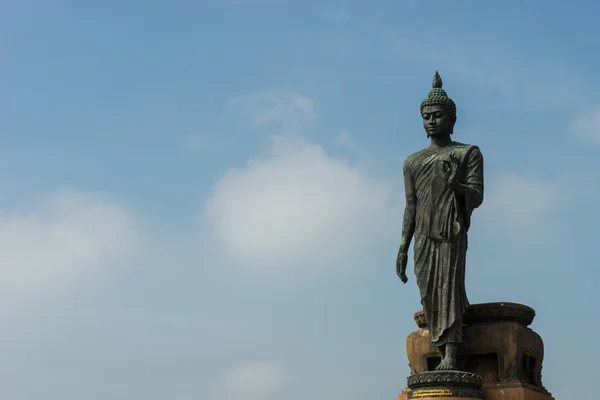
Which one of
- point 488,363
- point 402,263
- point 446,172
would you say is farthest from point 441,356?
point 446,172

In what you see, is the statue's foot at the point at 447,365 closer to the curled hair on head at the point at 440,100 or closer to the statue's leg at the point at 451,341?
the statue's leg at the point at 451,341

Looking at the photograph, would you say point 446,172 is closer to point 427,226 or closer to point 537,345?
point 427,226

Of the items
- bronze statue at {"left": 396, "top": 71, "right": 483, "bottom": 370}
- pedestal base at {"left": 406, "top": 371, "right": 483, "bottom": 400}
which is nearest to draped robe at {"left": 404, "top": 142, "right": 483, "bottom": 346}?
bronze statue at {"left": 396, "top": 71, "right": 483, "bottom": 370}

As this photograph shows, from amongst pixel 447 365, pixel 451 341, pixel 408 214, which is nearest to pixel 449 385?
pixel 447 365

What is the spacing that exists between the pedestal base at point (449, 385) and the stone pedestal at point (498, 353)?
0.21m

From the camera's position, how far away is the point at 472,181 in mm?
14891

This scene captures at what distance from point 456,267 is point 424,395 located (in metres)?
2.04

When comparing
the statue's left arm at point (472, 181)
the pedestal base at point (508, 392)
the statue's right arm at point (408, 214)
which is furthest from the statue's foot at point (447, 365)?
the statue's left arm at point (472, 181)

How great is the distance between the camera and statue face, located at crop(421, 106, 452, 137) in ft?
50.2

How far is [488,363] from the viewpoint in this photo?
1470 cm

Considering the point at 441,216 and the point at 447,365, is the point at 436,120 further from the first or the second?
the point at 447,365

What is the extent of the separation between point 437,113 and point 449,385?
14.1 feet

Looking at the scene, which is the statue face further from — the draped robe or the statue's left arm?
the statue's left arm

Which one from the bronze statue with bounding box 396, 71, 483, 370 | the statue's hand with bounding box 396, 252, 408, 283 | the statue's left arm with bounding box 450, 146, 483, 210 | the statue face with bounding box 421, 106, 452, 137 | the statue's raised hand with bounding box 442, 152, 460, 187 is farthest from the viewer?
the statue's hand with bounding box 396, 252, 408, 283
